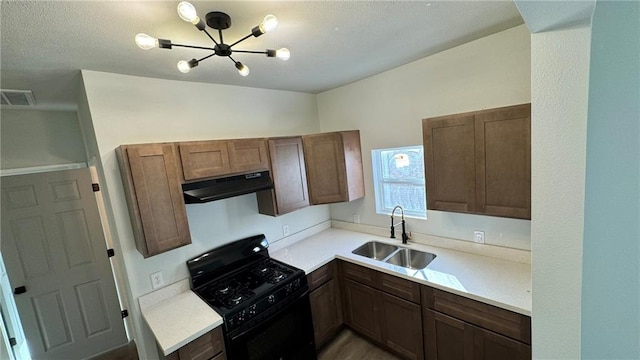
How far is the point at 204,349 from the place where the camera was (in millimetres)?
1660

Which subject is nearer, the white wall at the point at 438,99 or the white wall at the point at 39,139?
the white wall at the point at 438,99

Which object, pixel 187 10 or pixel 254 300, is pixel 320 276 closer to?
pixel 254 300

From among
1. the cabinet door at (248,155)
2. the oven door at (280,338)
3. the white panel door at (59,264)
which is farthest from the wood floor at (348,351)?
the cabinet door at (248,155)

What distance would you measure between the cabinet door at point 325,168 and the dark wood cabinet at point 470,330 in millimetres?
1258

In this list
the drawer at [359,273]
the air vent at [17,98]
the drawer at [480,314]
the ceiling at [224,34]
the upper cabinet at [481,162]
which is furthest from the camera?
the drawer at [359,273]

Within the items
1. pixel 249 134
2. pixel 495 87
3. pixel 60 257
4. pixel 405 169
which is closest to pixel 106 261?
pixel 60 257

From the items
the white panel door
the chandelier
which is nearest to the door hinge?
the white panel door

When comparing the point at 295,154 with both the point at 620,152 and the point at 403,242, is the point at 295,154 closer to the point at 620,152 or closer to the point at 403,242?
the point at 403,242

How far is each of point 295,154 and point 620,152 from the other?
7.01 ft

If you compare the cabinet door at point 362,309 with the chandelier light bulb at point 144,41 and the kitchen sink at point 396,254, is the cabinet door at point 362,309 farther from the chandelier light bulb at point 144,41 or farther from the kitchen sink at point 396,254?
the chandelier light bulb at point 144,41

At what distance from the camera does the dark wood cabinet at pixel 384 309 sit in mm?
2051

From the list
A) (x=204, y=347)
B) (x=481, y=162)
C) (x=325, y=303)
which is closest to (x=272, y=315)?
(x=204, y=347)

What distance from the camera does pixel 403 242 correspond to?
2584 mm

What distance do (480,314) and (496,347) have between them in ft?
0.70
